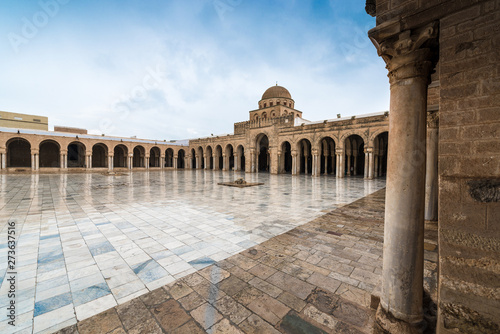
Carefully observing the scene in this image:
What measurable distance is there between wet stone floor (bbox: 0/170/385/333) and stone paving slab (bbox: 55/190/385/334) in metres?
0.01

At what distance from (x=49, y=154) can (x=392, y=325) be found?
4307cm

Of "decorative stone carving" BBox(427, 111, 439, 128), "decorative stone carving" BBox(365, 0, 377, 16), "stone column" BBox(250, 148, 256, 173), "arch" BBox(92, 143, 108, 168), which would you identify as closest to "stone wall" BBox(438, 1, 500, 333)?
"decorative stone carving" BBox(365, 0, 377, 16)

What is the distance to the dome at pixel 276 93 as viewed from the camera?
34.3m

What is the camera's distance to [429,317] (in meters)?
1.89

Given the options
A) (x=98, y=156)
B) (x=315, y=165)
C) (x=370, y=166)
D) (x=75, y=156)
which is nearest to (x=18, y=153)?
(x=75, y=156)

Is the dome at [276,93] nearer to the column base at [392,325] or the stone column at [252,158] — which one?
the stone column at [252,158]

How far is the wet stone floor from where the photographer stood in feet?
6.89

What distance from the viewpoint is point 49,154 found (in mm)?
31688

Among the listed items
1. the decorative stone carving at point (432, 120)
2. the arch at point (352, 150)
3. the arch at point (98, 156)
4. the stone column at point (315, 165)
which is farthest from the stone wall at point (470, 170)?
the arch at point (98, 156)

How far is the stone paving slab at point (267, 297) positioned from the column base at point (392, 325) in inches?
5.3

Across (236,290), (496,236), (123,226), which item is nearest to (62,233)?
(123,226)

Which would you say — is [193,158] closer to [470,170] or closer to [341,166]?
[341,166]

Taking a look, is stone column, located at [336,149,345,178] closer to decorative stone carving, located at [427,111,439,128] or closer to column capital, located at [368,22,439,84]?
A: decorative stone carving, located at [427,111,439,128]

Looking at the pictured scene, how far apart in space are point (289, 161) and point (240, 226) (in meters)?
28.2
